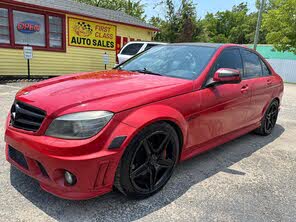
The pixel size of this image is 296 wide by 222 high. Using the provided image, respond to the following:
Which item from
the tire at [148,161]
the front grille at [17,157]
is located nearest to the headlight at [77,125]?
the tire at [148,161]

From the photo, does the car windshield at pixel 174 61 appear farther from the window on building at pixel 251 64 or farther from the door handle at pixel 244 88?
the window on building at pixel 251 64

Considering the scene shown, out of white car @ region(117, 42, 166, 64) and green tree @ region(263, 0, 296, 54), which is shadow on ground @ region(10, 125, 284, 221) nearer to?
white car @ region(117, 42, 166, 64)

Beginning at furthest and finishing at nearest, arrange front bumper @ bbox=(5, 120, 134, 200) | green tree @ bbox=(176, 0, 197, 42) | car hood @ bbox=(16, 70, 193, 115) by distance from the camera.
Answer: green tree @ bbox=(176, 0, 197, 42)
car hood @ bbox=(16, 70, 193, 115)
front bumper @ bbox=(5, 120, 134, 200)

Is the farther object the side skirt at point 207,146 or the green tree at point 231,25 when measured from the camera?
the green tree at point 231,25

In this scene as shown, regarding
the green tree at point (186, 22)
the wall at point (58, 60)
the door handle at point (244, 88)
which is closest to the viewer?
the door handle at point (244, 88)

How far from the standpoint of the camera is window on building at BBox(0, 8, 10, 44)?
11314mm

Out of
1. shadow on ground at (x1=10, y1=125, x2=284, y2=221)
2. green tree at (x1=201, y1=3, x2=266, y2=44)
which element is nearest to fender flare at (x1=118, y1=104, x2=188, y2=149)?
shadow on ground at (x1=10, y1=125, x2=284, y2=221)

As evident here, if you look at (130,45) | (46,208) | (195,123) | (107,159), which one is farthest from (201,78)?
(130,45)

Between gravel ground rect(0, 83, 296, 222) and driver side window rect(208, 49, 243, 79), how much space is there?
1285 millimetres

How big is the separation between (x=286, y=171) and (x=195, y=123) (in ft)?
5.23

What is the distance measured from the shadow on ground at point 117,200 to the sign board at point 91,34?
1143 cm

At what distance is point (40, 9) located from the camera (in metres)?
12.2

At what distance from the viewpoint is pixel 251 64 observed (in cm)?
465

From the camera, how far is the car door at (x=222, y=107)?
339 centimetres
